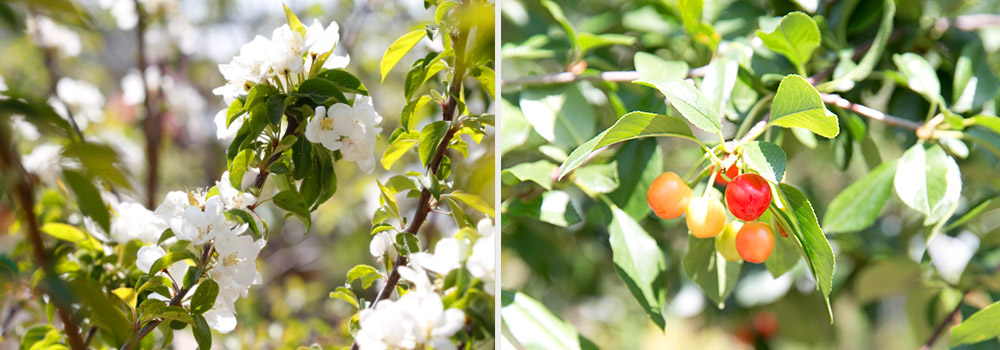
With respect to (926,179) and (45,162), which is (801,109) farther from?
(45,162)

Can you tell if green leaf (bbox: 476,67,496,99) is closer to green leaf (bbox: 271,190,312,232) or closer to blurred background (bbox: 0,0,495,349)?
blurred background (bbox: 0,0,495,349)

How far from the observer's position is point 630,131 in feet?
0.85

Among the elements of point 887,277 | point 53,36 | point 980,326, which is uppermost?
point 53,36

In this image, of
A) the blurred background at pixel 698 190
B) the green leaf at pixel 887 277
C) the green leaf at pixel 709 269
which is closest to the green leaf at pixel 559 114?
the blurred background at pixel 698 190

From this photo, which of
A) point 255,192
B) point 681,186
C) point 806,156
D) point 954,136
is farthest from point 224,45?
point 806,156

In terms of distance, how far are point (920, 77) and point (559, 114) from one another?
8.9 inches

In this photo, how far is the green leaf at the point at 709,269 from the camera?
35cm

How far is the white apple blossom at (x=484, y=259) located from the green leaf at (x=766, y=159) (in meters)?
0.13

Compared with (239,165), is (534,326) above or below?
below

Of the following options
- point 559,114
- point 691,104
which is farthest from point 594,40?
point 691,104

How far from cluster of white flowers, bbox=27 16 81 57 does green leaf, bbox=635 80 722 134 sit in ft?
0.80

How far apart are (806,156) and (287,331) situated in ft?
2.20

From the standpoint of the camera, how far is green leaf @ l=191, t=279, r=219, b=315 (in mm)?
267

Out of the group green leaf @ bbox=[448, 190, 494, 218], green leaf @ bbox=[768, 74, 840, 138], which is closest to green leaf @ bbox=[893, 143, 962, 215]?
green leaf @ bbox=[768, 74, 840, 138]
